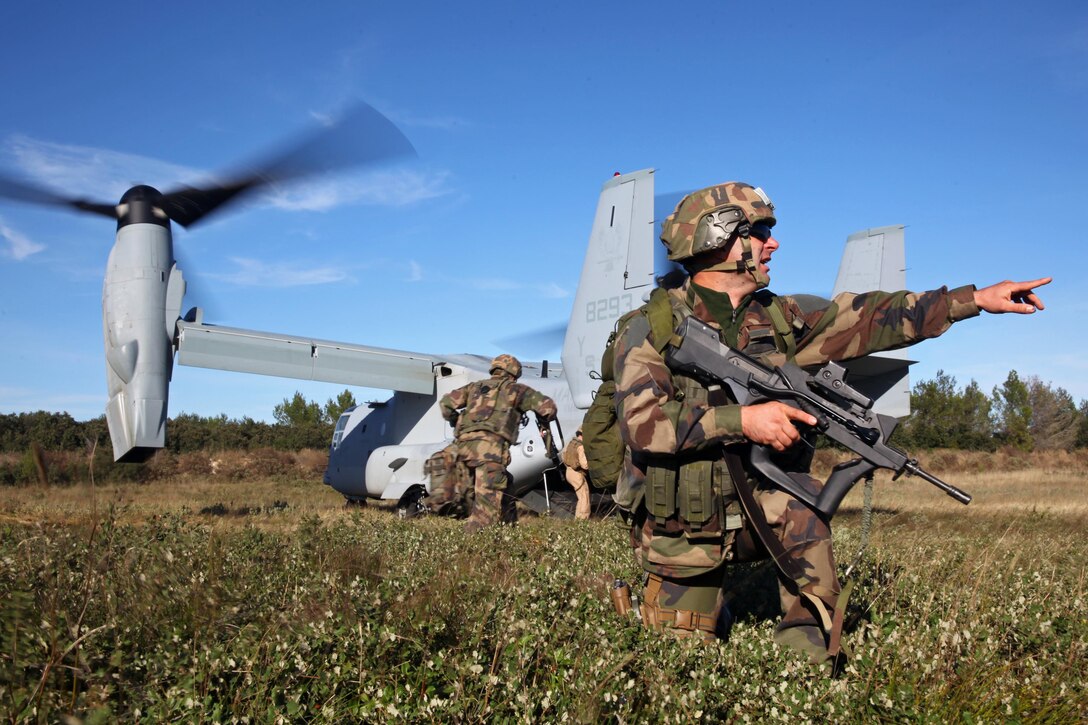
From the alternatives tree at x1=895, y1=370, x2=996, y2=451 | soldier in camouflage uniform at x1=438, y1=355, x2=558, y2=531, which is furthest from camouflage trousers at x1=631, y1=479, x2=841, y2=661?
tree at x1=895, y1=370, x2=996, y2=451

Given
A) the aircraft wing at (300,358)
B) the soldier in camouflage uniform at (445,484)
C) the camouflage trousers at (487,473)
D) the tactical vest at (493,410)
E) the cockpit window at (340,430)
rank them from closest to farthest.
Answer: the camouflage trousers at (487,473) < the tactical vest at (493,410) < the soldier in camouflage uniform at (445,484) < the aircraft wing at (300,358) < the cockpit window at (340,430)

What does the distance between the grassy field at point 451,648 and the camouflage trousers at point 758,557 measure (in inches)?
6.9

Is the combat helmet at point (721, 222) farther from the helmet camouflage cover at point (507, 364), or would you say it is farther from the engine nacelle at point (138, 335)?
the engine nacelle at point (138, 335)

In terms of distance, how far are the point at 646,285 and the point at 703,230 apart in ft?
26.9

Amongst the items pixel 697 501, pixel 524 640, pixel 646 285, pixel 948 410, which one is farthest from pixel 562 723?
pixel 948 410

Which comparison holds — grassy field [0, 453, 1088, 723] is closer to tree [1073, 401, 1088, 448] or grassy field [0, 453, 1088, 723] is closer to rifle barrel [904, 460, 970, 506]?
rifle barrel [904, 460, 970, 506]

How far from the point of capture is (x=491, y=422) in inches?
433

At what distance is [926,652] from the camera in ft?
11.7

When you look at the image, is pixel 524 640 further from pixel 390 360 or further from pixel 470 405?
pixel 390 360

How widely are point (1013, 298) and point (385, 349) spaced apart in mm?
13521

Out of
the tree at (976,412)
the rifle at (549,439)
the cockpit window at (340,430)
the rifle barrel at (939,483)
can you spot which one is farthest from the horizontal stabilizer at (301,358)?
the tree at (976,412)

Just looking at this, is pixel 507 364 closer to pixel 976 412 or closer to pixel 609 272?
pixel 609 272

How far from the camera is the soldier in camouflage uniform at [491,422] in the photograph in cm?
1067

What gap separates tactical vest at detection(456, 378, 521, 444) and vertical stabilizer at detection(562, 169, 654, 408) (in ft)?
5.86
